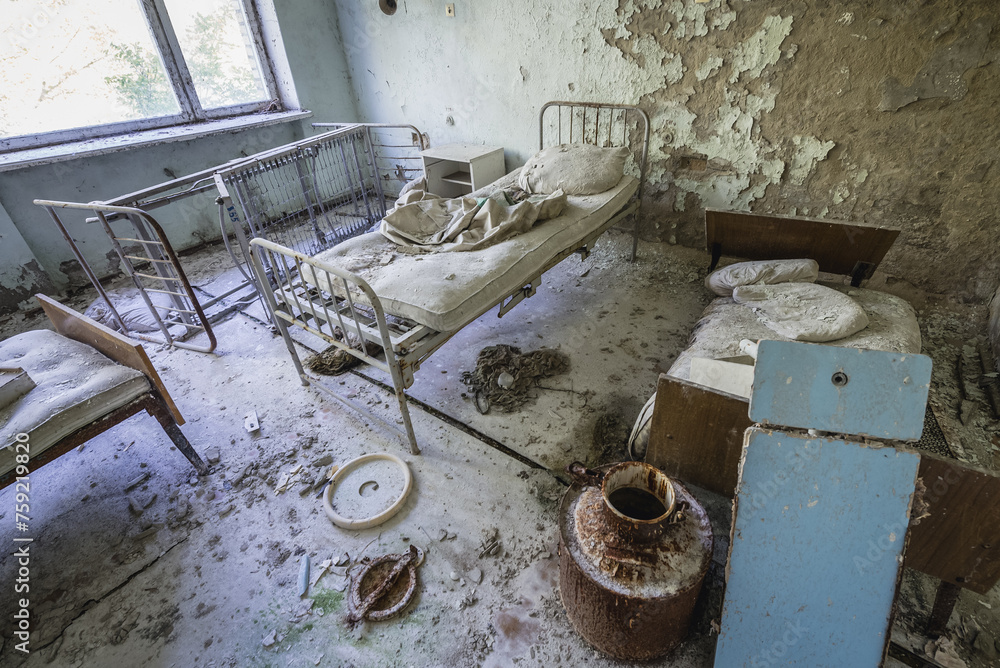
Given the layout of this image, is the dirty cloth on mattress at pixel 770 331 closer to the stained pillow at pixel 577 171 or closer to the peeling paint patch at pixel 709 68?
the stained pillow at pixel 577 171

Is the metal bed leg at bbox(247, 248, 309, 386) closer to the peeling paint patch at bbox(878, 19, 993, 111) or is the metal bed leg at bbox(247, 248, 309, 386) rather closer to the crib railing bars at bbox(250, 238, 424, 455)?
the crib railing bars at bbox(250, 238, 424, 455)

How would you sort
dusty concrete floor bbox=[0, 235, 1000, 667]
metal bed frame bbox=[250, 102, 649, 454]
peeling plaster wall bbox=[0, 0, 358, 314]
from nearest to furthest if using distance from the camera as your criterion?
dusty concrete floor bbox=[0, 235, 1000, 667]
metal bed frame bbox=[250, 102, 649, 454]
peeling plaster wall bbox=[0, 0, 358, 314]

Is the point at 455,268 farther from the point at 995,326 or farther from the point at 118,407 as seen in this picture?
the point at 995,326

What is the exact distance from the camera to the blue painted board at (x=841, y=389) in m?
1.21

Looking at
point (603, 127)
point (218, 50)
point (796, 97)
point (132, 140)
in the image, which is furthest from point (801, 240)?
point (218, 50)

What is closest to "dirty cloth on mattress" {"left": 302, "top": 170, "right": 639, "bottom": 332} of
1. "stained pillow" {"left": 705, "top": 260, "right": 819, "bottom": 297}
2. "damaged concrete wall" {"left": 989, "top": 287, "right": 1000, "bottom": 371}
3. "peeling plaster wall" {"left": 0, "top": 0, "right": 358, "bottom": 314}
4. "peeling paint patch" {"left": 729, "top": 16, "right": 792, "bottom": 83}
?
"stained pillow" {"left": 705, "top": 260, "right": 819, "bottom": 297}

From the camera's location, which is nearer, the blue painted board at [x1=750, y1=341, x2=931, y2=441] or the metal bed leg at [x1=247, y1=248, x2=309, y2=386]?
the blue painted board at [x1=750, y1=341, x2=931, y2=441]

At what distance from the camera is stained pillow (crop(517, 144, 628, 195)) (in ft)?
11.9

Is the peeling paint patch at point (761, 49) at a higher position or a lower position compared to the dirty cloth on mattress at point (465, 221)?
higher

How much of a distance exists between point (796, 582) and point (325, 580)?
5.94 ft

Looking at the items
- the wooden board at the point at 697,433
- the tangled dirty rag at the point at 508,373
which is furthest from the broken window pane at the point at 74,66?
the wooden board at the point at 697,433

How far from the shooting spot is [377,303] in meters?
2.02

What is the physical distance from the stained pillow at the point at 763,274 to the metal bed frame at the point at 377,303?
3.20ft

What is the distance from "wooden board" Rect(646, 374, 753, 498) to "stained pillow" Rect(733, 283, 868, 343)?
96cm
